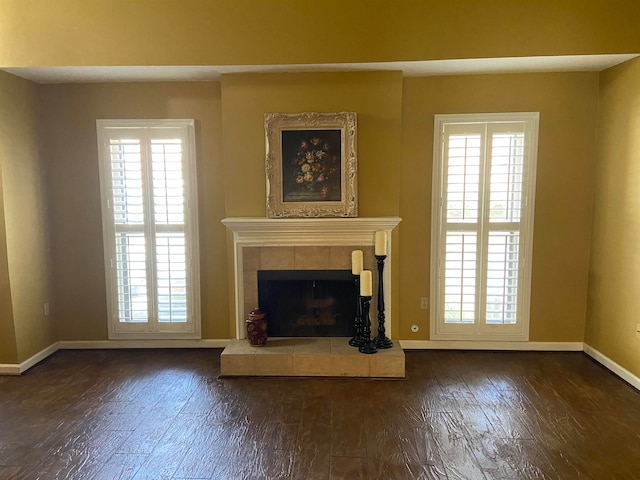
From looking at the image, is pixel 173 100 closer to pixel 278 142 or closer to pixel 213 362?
pixel 278 142

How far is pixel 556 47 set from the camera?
3074 millimetres

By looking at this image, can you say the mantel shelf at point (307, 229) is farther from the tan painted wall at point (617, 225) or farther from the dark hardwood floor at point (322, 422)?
the tan painted wall at point (617, 225)

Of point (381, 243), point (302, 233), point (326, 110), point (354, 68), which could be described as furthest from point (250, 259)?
point (354, 68)

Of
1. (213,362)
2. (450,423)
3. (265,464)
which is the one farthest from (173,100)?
(450,423)

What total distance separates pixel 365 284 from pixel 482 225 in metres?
1.27

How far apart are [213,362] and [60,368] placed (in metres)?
1.29

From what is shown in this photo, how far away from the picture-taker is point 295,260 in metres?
3.59

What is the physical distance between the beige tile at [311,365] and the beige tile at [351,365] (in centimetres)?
6

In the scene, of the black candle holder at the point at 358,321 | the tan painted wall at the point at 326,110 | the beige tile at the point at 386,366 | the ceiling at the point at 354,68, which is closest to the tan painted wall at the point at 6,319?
the ceiling at the point at 354,68

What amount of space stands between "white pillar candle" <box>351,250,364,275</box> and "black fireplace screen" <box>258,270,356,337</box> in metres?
0.27

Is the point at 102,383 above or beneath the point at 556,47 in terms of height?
beneath

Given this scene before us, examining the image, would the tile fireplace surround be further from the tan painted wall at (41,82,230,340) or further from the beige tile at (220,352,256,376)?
the tan painted wall at (41,82,230,340)

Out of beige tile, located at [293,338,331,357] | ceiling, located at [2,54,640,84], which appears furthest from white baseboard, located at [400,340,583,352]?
ceiling, located at [2,54,640,84]

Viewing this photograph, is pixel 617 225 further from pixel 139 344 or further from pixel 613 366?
pixel 139 344
